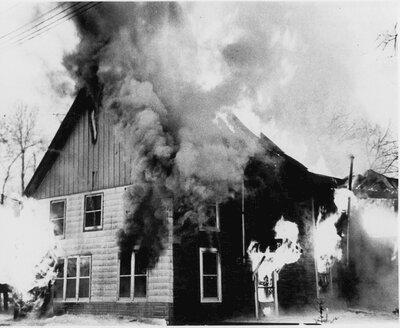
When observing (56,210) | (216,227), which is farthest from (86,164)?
(216,227)

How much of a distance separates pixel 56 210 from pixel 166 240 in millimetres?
3833

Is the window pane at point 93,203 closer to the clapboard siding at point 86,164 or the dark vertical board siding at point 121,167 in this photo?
the clapboard siding at point 86,164

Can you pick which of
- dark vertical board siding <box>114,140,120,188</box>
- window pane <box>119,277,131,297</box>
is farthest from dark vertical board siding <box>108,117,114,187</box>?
window pane <box>119,277,131,297</box>

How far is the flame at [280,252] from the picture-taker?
14.2 meters

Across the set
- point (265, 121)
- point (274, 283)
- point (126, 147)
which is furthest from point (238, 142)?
point (274, 283)

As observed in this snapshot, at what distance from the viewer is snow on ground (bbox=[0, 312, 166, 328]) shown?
43.2 ft

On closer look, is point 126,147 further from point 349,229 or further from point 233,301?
point 349,229

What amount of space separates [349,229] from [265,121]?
368cm

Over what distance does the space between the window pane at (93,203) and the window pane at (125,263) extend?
5.46 feet

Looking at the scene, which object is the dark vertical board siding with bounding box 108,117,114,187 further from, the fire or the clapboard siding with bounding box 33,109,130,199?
the fire

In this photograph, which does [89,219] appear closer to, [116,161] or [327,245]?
[116,161]

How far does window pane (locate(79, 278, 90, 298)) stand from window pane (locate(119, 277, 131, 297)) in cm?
106

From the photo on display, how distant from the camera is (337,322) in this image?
40.4ft

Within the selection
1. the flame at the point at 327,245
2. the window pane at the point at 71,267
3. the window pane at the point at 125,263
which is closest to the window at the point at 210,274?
the window pane at the point at 125,263
